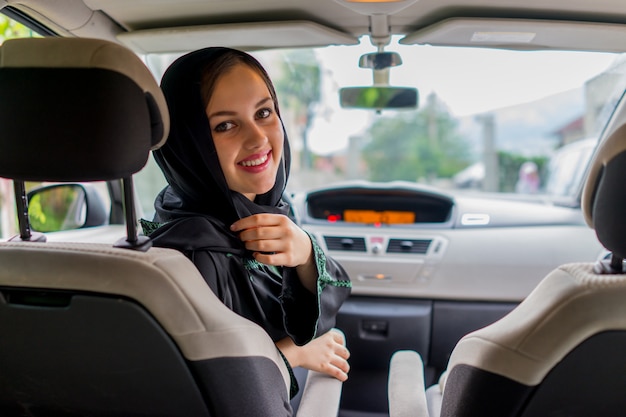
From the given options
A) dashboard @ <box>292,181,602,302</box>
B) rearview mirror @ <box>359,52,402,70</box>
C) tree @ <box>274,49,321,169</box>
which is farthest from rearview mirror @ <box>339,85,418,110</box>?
dashboard @ <box>292,181,602,302</box>

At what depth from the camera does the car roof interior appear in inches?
92.0

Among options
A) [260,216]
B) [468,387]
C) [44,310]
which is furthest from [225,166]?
[468,387]

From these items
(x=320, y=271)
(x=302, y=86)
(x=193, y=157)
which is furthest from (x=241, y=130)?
(x=302, y=86)

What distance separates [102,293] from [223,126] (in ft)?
2.40

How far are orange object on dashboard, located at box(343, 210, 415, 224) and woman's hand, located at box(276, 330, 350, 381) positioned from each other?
143 cm

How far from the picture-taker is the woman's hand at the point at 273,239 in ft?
5.58

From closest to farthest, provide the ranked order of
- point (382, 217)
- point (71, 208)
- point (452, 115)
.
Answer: point (71, 208) < point (382, 217) < point (452, 115)

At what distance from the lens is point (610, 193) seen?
3.94 ft

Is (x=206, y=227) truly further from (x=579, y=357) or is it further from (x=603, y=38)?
(x=603, y=38)

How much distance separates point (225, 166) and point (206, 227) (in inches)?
10.0

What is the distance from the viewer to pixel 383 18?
2.48 metres

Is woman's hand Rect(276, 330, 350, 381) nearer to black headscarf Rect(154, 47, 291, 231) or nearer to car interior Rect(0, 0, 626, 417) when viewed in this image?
car interior Rect(0, 0, 626, 417)

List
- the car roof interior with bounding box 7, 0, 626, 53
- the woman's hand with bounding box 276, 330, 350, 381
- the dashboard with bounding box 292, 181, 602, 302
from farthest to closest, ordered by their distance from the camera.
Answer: the dashboard with bounding box 292, 181, 602, 302
the car roof interior with bounding box 7, 0, 626, 53
the woman's hand with bounding box 276, 330, 350, 381

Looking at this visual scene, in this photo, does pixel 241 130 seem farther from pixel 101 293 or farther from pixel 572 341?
pixel 572 341
